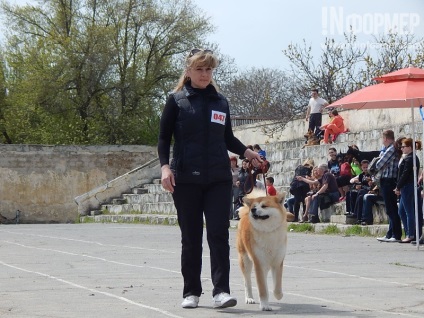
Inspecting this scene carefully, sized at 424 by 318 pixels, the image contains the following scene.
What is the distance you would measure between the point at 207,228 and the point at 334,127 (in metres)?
21.4

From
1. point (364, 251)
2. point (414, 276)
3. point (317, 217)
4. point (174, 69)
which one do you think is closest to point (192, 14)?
point (174, 69)

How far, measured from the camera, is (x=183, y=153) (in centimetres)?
873

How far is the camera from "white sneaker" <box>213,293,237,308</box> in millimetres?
8531

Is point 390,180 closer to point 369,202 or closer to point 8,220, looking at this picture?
point 369,202

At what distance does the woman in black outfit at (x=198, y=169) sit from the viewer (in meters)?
8.69

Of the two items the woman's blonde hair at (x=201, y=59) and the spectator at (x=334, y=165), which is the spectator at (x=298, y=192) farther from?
the woman's blonde hair at (x=201, y=59)

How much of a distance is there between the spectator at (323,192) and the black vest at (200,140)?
14.0m

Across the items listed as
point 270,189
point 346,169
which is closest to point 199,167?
point 270,189

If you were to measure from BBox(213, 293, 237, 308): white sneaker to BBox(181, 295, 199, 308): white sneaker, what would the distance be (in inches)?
8.3

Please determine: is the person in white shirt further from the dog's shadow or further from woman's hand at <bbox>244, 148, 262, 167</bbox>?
the dog's shadow

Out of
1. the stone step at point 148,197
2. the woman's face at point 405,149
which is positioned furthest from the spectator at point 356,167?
the stone step at point 148,197

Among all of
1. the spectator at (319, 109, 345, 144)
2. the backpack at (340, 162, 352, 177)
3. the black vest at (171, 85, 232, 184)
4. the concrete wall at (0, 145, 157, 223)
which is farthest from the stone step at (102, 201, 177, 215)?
the black vest at (171, 85, 232, 184)

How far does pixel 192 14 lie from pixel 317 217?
34.3 m

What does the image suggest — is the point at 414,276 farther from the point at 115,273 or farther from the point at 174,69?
the point at 174,69
